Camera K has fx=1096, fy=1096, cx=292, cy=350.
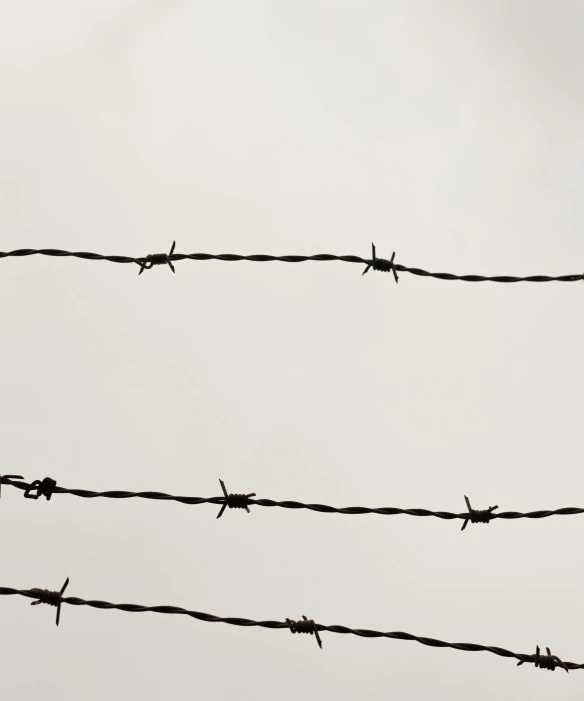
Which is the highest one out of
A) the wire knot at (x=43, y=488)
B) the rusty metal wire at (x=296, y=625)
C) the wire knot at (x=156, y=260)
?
the wire knot at (x=156, y=260)

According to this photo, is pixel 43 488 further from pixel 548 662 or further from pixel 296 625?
pixel 548 662

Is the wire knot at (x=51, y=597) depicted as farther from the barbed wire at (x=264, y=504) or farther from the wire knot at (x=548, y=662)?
the wire knot at (x=548, y=662)

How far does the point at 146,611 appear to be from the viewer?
178 inches

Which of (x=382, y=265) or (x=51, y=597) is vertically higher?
(x=382, y=265)

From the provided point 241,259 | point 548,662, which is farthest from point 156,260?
point 548,662

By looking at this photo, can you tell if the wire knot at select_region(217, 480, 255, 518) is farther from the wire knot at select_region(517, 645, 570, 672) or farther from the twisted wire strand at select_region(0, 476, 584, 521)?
the wire knot at select_region(517, 645, 570, 672)

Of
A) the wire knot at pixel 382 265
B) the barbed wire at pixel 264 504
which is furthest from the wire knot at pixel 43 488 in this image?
the wire knot at pixel 382 265

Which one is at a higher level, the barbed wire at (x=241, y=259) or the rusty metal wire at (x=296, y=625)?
the barbed wire at (x=241, y=259)

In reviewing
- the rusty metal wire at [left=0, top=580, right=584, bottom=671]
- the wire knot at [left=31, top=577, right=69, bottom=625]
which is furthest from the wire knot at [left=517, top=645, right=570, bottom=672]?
the wire knot at [left=31, top=577, right=69, bottom=625]

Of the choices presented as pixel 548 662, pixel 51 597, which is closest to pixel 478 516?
pixel 548 662

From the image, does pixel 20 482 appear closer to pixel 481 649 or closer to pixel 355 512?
pixel 355 512

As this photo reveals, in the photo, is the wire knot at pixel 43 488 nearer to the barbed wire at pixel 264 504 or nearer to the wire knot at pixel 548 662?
the barbed wire at pixel 264 504

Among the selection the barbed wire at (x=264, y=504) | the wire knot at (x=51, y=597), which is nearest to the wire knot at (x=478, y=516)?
the barbed wire at (x=264, y=504)

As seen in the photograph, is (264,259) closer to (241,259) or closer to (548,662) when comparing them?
(241,259)
